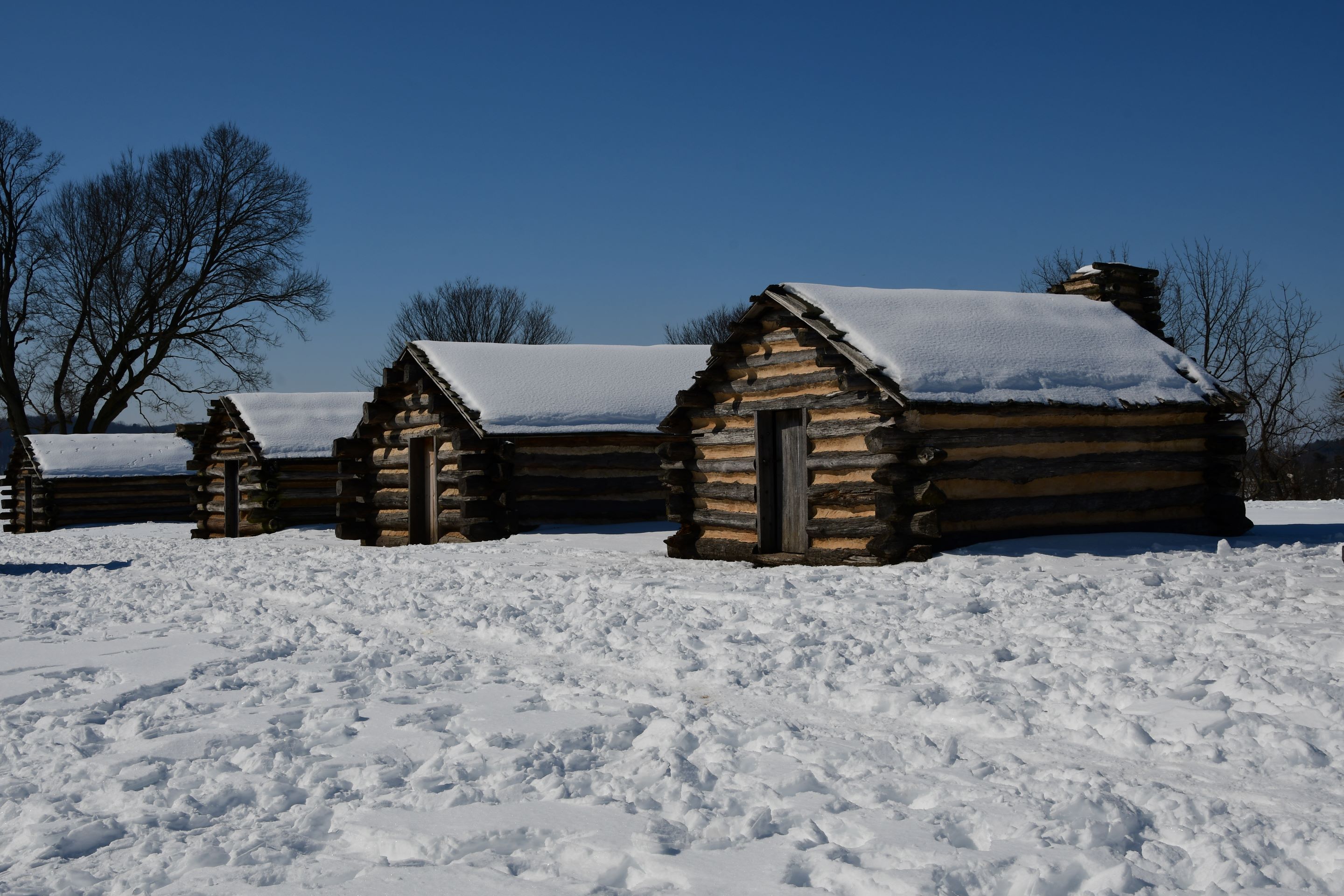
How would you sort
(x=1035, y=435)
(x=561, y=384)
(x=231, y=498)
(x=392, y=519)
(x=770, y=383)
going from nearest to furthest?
(x=1035, y=435), (x=770, y=383), (x=561, y=384), (x=392, y=519), (x=231, y=498)

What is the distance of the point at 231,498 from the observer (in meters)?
27.0

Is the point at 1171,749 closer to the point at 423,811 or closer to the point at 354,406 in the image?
the point at 423,811

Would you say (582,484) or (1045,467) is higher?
(1045,467)

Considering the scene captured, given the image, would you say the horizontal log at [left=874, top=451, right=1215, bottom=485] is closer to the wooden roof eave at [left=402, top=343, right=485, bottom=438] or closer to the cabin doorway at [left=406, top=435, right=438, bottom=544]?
the wooden roof eave at [left=402, top=343, right=485, bottom=438]

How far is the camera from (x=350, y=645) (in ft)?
25.1

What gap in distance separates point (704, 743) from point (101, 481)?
3466 centimetres

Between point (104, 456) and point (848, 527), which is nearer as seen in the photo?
point (848, 527)

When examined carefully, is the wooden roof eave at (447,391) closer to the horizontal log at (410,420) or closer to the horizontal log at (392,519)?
the horizontal log at (410,420)

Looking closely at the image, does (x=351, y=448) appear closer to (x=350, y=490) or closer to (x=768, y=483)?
(x=350, y=490)

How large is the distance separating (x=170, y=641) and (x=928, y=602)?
5730 millimetres

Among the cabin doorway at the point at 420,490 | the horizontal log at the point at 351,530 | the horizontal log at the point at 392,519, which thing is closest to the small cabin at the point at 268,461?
the horizontal log at the point at 351,530

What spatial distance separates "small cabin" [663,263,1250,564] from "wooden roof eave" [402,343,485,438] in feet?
14.2

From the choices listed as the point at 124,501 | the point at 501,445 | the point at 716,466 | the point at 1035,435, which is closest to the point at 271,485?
the point at 501,445

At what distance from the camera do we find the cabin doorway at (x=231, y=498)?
88.2 ft
